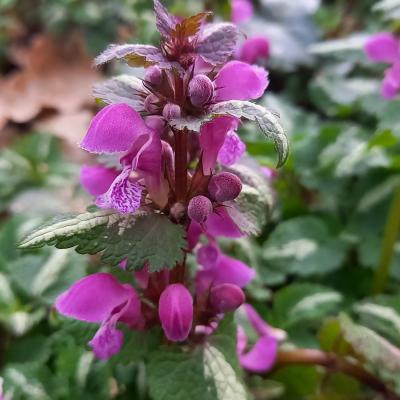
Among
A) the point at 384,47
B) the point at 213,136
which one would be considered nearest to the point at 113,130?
the point at 213,136

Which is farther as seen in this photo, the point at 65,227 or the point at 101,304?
the point at 101,304

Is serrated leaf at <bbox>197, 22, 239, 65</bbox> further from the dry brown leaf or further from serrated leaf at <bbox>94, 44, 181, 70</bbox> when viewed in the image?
the dry brown leaf

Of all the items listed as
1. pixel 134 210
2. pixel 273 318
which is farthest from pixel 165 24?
pixel 273 318

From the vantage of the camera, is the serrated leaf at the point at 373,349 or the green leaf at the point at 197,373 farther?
the serrated leaf at the point at 373,349

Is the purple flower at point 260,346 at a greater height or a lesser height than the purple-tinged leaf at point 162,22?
lesser

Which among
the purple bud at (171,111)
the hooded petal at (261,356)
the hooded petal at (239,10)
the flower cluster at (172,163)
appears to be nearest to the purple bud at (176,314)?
the flower cluster at (172,163)

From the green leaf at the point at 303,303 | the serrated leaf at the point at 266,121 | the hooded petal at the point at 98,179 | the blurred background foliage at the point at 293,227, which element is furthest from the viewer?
the green leaf at the point at 303,303

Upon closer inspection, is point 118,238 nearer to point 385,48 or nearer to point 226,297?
point 226,297

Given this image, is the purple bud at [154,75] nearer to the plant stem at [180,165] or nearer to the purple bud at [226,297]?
the plant stem at [180,165]
